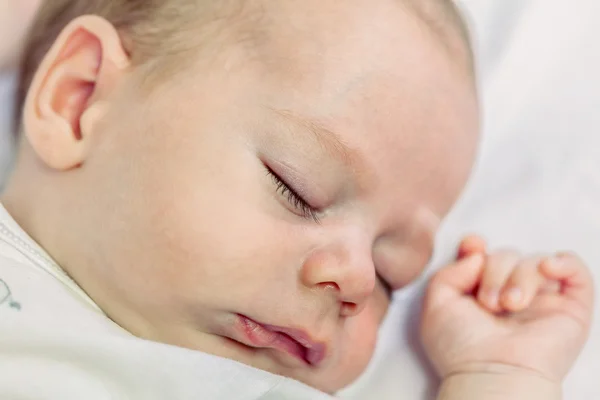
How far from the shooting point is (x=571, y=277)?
1.21 meters

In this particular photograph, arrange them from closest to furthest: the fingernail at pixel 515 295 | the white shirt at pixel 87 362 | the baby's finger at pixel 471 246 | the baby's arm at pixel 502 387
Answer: the white shirt at pixel 87 362 < the baby's arm at pixel 502 387 < the fingernail at pixel 515 295 < the baby's finger at pixel 471 246

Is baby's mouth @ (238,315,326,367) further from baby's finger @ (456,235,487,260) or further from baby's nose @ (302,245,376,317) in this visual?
baby's finger @ (456,235,487,260)

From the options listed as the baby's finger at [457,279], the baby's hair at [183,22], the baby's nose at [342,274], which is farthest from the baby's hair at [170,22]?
the baby's finger at [457,279]

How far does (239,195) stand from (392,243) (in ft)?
0.89

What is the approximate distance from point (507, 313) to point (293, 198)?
44cm

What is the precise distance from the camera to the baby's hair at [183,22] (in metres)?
1.02

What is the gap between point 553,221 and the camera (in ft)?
4.39

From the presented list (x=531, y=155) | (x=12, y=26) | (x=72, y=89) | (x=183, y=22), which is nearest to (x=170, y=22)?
(x=183, y=22)

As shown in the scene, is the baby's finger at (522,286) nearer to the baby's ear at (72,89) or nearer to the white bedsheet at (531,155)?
the white bedsheet at (531,155)

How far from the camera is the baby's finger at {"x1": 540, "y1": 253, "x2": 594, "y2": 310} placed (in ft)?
3.93

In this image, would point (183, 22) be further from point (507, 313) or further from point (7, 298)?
point (507, 313)

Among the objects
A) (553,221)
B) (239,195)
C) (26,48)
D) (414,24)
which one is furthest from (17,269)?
(553,221)

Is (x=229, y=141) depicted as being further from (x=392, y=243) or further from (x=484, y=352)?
(x=484, y=352)

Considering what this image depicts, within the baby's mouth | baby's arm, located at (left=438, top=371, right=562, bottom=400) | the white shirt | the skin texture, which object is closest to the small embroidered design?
the white shirt
